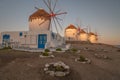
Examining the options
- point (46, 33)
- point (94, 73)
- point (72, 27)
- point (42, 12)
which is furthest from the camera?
point (72, 27)

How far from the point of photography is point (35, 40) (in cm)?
2670

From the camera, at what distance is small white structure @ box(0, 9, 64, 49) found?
26422 millimetres

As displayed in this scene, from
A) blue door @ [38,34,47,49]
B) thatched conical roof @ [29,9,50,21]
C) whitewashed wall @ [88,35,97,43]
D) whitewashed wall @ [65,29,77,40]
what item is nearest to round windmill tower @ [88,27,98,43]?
whitewashed wall @ [88,35,97,43]

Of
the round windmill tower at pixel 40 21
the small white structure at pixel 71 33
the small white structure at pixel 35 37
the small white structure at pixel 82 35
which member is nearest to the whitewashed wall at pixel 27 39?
the small white structure at pixel 35 37

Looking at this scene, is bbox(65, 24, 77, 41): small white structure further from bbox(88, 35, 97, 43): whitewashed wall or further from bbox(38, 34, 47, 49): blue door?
bbox(38, 34, 47, 49): blue door

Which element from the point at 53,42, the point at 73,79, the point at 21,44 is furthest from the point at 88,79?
the point at 21,44

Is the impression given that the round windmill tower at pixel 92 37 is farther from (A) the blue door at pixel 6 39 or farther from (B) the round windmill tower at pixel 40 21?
(A) the blue door at pixel 6 39

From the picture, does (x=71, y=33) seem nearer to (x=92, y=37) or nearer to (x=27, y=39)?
(x=92, y=37)

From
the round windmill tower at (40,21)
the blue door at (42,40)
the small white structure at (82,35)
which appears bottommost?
the blue door at (42,40)

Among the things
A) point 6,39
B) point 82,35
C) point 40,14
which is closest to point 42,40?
point 40,14

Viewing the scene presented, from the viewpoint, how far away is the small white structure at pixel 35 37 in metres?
26.4

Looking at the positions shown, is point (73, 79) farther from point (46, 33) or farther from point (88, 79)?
point (46, 33)

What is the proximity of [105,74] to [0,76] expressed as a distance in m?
9.68

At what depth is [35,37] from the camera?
87.6ft
